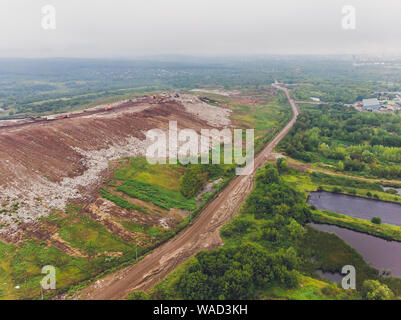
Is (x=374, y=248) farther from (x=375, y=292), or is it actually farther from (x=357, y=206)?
(x=375, y=292)

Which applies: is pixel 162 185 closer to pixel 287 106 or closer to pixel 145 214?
pixel 145 214

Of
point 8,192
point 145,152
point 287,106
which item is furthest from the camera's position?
point 287,106

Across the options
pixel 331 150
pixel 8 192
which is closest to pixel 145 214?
pixel 8 192

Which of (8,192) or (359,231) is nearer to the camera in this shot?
(8,192)

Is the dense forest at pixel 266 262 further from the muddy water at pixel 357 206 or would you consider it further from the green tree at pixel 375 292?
the muddy water at pixel 357 206

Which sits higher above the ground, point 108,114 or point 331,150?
point 108,114

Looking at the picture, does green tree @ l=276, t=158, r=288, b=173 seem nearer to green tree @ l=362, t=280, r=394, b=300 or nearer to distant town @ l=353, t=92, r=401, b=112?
green tree @ l=362, t=280, r=394, b=300

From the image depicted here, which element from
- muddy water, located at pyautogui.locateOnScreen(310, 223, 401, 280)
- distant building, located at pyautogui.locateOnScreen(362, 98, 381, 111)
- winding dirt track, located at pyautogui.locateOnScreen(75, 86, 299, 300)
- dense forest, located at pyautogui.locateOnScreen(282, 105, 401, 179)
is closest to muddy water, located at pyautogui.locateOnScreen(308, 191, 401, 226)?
muddy water, located at pyautogui.locateOnScreen(310, 223, 401, 280)

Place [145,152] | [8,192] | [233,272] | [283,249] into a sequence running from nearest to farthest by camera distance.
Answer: [233,272] → [283,249] → [8,192] → [145,152]

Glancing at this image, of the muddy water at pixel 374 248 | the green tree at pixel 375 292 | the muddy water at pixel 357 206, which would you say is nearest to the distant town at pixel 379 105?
the muddy water at pixel 357 206
